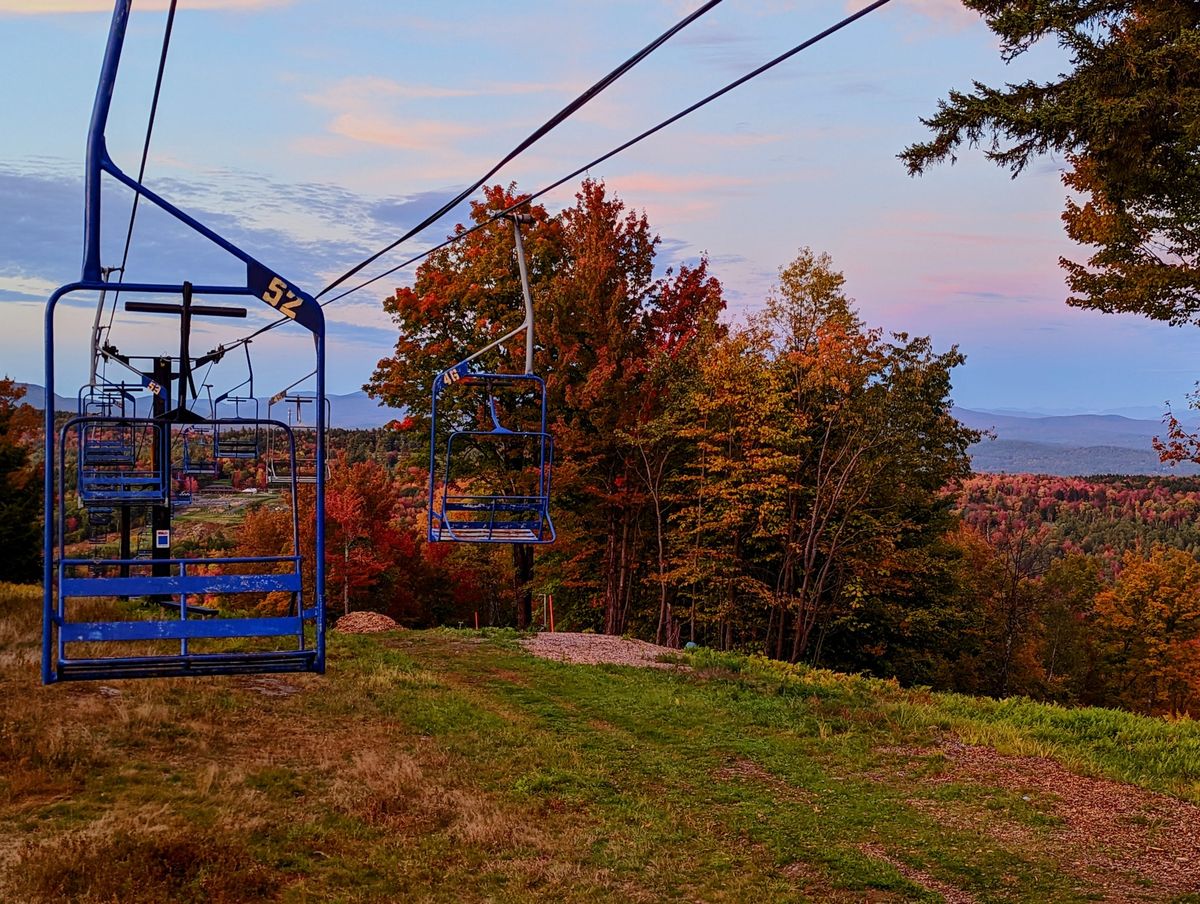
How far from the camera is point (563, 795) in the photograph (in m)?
11.3

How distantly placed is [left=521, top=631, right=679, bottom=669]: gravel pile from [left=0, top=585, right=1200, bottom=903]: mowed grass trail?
133 inches

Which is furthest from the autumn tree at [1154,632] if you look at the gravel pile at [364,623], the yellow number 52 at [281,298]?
the yellow number 52 at [281,298]

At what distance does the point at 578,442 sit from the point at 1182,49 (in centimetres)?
1807

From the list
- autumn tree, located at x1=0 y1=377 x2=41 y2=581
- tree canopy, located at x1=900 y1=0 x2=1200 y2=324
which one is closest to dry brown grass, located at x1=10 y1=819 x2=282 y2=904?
tree canopy, located at x1=900 y1=0 x2=1200 y2=324

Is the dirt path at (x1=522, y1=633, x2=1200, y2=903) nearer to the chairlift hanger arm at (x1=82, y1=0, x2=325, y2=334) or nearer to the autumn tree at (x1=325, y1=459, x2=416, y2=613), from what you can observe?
the chairlift hanger arm at (x1=82, y1=0, x2=325, y2=334)

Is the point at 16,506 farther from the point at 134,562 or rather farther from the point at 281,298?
the point at 134,562

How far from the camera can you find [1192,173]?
1402 cm

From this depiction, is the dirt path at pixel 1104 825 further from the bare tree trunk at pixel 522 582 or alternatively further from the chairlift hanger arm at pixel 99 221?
the bare tree trunk at pixel 522 582

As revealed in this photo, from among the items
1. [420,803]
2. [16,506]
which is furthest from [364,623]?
[16,506]

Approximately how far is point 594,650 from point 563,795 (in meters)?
10.7

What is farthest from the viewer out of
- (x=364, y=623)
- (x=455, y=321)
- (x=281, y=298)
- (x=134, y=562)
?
(x=455, y=321)

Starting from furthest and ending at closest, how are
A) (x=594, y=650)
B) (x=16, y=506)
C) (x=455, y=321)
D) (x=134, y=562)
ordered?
(x=16, y=506) < (x=455, y=321) < (x=594, y=650) < (x=134, y=562)

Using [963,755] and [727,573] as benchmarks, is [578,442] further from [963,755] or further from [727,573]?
[963,755]

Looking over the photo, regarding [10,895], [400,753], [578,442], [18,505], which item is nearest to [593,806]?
[400,753]
